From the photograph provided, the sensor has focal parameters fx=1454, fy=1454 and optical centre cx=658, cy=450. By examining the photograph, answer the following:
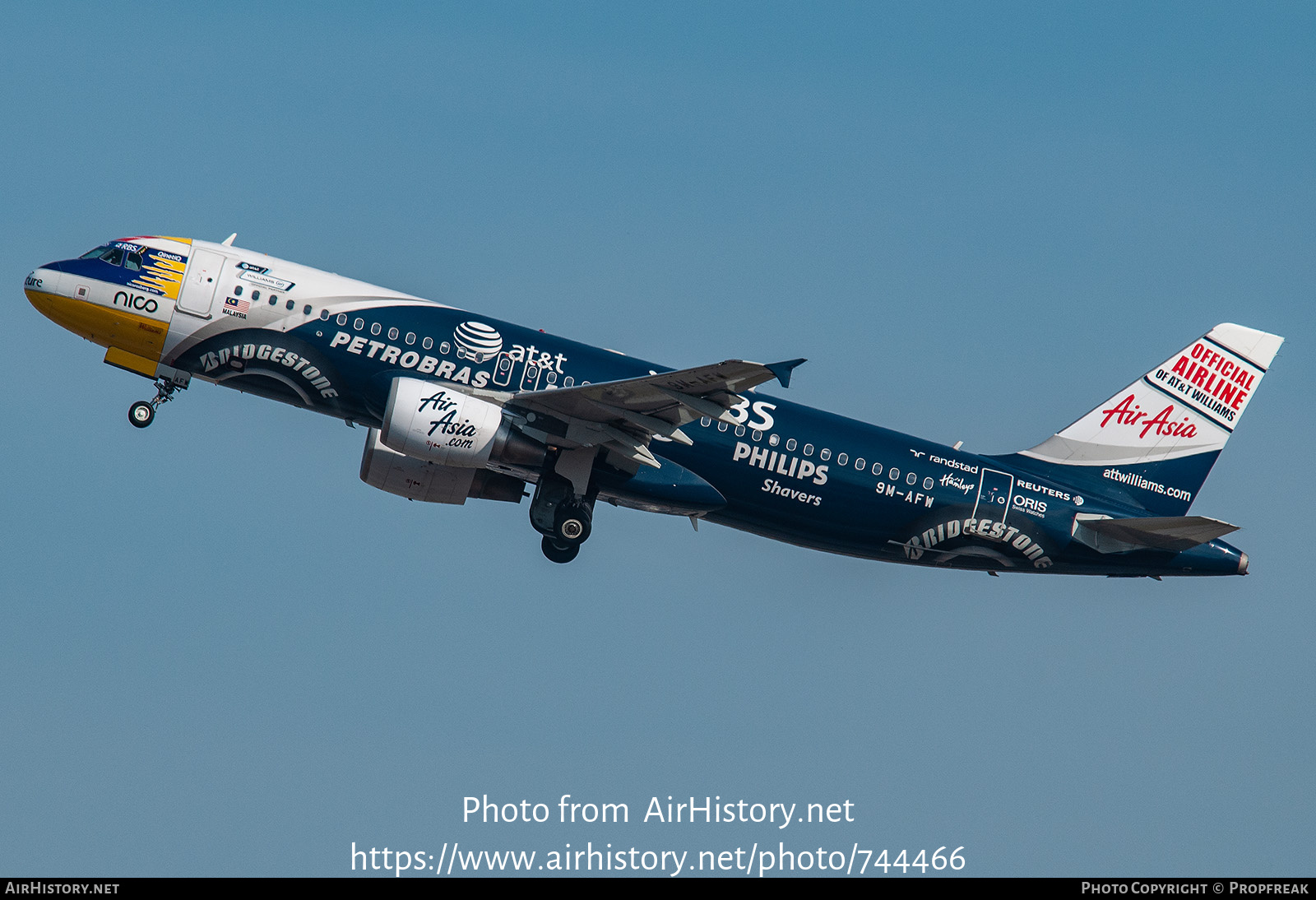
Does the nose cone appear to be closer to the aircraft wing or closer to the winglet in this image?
the aircraft wing

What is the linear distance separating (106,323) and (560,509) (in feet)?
41.7

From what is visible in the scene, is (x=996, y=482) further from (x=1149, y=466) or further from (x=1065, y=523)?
(x=1149, y=466)

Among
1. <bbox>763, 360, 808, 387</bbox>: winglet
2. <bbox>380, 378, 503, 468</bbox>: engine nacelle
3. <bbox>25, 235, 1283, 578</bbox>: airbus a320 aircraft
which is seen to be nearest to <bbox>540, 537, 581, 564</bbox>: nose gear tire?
<bbox>25, 235, 1283, 578</bbox>: airbus a320 aircraft

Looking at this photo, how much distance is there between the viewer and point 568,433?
122 ft

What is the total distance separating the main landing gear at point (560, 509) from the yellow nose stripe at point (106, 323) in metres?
10.5

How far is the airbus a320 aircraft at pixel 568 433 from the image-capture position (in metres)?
36.8

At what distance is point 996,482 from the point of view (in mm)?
39938

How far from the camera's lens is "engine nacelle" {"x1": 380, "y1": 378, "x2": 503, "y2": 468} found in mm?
35531

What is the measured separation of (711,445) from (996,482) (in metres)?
8.10

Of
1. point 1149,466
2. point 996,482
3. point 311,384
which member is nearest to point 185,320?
point 311,384

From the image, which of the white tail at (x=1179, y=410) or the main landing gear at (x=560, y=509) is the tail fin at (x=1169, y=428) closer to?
the white tail at (x=1179, y=410)

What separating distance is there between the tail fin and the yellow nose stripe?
78.5 ft

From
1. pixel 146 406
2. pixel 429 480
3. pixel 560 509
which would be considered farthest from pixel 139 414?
pixel 560 509

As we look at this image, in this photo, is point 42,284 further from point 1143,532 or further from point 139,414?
point 1143,532
